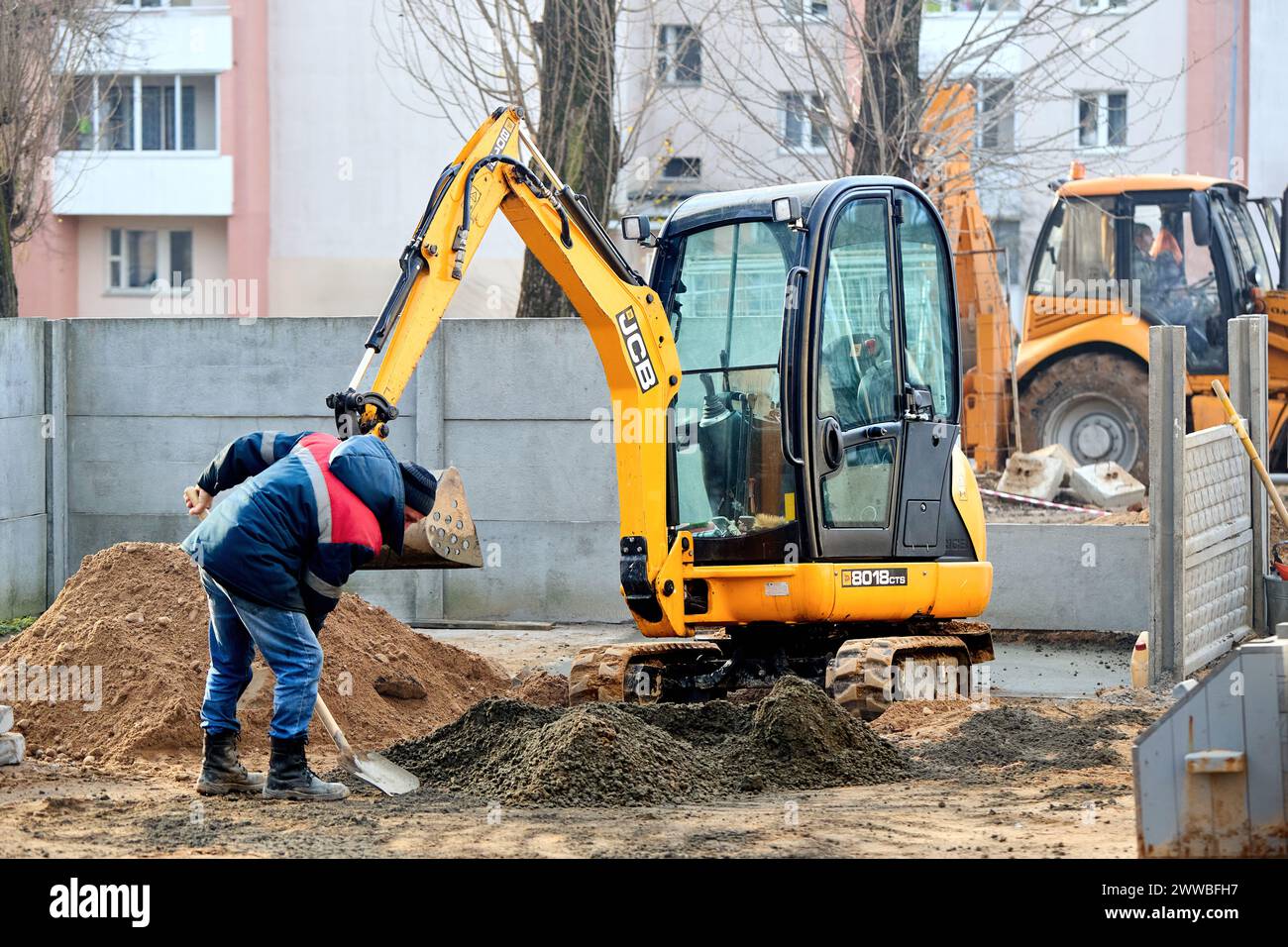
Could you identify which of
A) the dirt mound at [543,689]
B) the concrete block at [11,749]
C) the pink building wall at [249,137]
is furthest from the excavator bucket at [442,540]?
the pink building wall at [249,137]

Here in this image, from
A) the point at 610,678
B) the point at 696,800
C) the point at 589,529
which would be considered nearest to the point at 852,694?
the point at 610,678

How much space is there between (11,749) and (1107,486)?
11231mm

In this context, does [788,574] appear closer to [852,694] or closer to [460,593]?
[852,694]

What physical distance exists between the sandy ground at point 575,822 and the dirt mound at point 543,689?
2.45 m

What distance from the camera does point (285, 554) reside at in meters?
6.69

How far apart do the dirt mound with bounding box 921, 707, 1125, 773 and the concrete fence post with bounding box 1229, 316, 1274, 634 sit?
2.99m

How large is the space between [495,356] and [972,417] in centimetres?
661

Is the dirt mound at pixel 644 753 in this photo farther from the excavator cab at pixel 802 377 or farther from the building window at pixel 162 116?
the building window at pixel 162 116

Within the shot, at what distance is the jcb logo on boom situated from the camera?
8.70 metres

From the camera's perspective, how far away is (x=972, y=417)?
17922 millimetres

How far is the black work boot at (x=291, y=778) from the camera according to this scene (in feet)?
22.5

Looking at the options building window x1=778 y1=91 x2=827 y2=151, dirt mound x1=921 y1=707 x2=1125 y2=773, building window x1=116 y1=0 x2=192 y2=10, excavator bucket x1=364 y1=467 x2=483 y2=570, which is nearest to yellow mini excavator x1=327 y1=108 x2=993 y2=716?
dirt mound x1=921 y1=707 x2=1125 y2=773

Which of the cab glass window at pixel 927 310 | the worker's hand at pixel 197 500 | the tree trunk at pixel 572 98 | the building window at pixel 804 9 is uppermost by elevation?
the building window at pixel 804 9

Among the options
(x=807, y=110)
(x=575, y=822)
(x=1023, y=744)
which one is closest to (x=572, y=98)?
(x=807, y=110)
